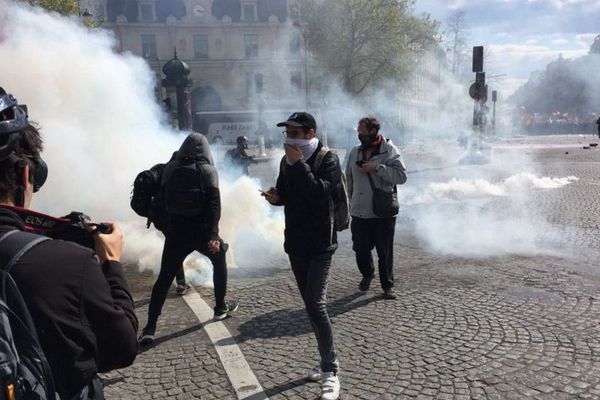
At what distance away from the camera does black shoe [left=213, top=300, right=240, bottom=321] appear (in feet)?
14.0

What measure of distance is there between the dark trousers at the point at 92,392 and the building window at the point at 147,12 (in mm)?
47122

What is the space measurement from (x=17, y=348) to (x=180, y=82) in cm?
736

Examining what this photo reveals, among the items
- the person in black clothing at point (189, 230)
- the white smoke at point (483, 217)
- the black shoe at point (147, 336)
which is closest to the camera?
the black shoe at point (147, 336)

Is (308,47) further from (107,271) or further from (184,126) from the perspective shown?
(107,271)

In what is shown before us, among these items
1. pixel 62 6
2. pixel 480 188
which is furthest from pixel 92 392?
pixel 62 6

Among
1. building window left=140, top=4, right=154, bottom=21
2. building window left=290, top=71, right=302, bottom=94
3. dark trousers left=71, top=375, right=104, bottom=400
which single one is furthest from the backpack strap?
building window left=140, top=4, right=154, bottom=21

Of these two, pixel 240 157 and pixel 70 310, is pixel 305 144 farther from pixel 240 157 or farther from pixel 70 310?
pixel 240 157

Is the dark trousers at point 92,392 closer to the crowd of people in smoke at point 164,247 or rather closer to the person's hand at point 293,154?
the crowd of people in smoke at point 164,247

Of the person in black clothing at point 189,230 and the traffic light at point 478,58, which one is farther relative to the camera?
the traffic light at point 478,58

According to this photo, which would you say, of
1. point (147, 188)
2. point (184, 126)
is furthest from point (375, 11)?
point (147, 188)

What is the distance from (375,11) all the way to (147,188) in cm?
3058

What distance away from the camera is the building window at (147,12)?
144 feet

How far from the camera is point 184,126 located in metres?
8.62

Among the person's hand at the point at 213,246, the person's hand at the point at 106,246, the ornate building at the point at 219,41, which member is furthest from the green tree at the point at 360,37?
the person's hand at the point at 106,246
